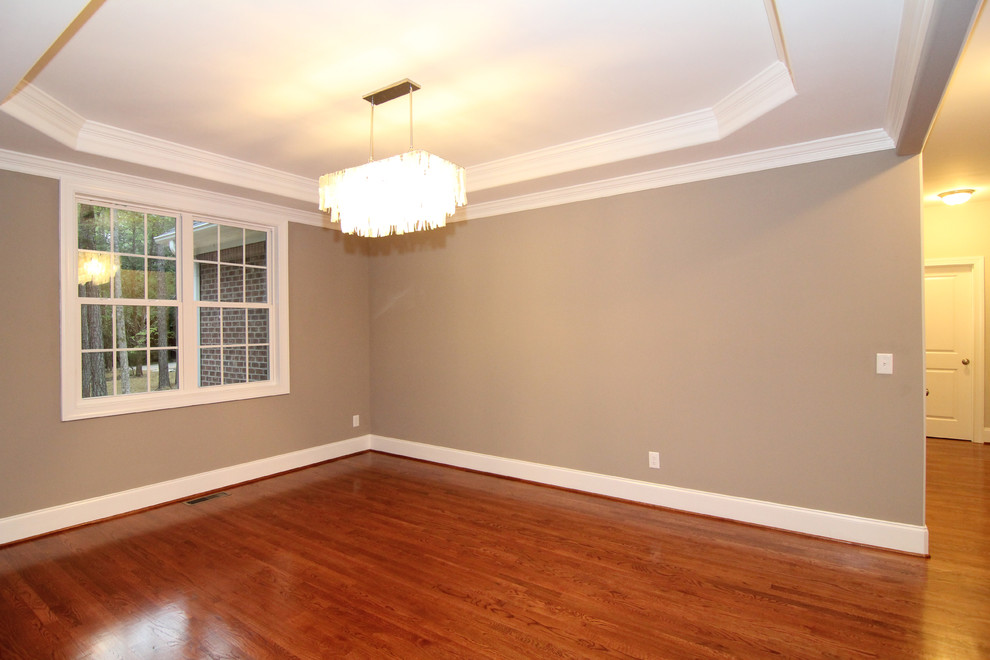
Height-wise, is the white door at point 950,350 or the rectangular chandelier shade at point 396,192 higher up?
the rectangular chandelier shade at point 396,192

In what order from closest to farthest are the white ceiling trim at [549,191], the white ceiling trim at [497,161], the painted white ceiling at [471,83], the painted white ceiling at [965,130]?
1. the painted white ceiling at [471,83]
2. the painted white ceiling at [965,130]
3. the white ceiling trim at [497,161]
4. the white ceiling trim at [549,191]

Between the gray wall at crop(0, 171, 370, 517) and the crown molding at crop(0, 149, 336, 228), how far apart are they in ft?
0.30

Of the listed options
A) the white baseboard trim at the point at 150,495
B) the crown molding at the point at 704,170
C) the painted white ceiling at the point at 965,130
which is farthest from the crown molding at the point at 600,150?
the white baseboard trim at the point at 150,495

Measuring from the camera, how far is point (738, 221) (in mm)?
3434

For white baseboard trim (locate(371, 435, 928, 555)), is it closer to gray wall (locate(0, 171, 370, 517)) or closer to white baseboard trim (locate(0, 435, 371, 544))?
white baseboard trim (locate(0, 435, 371, 544))

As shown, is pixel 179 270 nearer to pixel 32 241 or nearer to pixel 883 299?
pixel 32 241

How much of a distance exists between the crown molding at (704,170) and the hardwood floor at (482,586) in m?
2.42

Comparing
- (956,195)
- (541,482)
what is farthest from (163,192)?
(956,195)

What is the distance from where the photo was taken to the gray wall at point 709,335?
302cm

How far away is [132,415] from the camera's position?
12.2ft

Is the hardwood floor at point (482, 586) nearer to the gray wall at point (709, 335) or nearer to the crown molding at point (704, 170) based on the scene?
the gray wall at point (709, 335)

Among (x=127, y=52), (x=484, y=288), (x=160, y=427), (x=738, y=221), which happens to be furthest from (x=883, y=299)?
(x=160, y=427)

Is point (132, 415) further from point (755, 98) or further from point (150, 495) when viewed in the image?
point (755, 98)

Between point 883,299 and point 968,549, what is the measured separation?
62.0 inches
